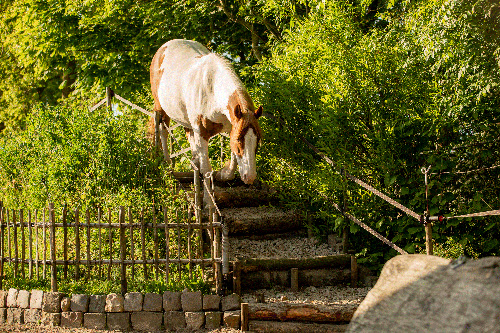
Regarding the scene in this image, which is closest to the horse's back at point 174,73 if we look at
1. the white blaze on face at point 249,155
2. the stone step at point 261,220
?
the stone step at point 261,220

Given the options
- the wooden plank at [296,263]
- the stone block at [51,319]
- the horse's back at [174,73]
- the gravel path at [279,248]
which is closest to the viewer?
the stone block at [51,319]

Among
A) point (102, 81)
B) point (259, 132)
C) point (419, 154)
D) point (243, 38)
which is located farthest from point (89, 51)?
point (419, 154)

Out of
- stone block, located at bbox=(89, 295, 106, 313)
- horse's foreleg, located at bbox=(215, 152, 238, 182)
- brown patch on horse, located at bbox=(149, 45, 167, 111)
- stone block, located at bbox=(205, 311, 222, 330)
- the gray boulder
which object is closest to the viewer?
the gray boulder

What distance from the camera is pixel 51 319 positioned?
277 inches

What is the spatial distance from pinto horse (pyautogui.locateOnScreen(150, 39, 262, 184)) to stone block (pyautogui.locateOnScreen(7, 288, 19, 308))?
3.10m

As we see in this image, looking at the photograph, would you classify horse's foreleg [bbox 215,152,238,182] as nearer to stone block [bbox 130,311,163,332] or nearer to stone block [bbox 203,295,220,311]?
stone block [bbox 203,295,220,311]

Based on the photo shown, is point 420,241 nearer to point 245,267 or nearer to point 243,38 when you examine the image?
point 245,267

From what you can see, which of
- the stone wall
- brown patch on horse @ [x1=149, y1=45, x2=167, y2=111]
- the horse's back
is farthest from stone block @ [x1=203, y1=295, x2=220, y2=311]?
brown patch on horse @ [x1=149, y1=45, x2=167, y2=111]

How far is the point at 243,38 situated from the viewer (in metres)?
15.5

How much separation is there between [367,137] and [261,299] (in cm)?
272

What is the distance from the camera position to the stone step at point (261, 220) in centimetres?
912

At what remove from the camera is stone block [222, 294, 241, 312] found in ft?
22.0

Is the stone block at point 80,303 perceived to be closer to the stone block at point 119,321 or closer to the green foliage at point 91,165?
the stone block at point 119,321

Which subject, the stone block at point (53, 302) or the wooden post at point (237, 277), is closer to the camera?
the stone block at point (53, 302)
